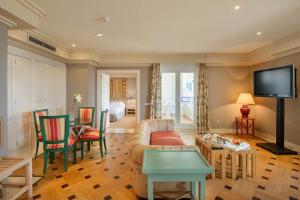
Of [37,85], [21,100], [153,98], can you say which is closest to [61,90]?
[37,85]

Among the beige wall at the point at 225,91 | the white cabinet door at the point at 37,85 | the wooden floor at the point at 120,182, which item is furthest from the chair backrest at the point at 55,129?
the beige wall at the point at 225,91

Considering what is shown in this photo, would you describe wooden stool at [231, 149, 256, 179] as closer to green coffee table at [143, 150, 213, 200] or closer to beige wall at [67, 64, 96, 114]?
green coffee table at [143, 150, 213, 200]

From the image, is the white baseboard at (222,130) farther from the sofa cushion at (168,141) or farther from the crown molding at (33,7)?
the crown molding at (33,7)

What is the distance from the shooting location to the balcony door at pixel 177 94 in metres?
6.49

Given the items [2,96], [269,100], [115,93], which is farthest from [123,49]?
[115,93]

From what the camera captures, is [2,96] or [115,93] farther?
[115,93]

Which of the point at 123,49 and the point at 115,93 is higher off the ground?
the point at 123,49

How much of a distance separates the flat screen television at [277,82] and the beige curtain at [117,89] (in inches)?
296

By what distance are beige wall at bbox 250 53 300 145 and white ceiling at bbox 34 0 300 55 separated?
0.69 metres

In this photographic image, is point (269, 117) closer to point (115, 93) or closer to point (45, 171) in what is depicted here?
point (45, 171)

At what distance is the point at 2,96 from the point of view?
2250 millimetres

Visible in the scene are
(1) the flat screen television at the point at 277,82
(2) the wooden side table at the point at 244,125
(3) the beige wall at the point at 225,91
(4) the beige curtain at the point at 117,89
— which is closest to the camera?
(1) the flat screen television at the point at 277,82

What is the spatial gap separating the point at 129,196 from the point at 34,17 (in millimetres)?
2872

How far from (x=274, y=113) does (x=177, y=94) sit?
9.79 ft
